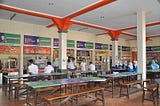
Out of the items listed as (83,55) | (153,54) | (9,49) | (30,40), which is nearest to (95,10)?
(30,40)

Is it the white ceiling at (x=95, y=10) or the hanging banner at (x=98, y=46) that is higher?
the white ceiling at (x=95, y=10)

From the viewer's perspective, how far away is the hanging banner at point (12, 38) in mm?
8991

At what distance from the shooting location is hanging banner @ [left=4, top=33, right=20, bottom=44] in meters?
A: 8.99

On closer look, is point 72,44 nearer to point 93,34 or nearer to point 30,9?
point 93,34

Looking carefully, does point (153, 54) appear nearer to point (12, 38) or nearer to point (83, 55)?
point (83, 55)

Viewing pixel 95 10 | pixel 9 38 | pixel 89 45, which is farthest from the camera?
pixel 89 45

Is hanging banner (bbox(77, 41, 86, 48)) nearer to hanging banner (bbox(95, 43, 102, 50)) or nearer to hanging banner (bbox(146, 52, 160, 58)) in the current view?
hanging banner (bbox(95, 43, 102, 50))

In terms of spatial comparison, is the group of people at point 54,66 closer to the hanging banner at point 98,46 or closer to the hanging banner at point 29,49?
the hanging banner at point 29,49

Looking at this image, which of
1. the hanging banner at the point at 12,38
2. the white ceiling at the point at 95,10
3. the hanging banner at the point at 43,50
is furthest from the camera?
the hanging banner at the point at 43,50

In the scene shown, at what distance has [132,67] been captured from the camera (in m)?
9.57

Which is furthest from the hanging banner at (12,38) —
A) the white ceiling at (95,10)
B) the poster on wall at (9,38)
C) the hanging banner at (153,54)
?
the hanging banner at (153,54)

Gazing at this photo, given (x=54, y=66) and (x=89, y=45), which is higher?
(x=89, y=45)

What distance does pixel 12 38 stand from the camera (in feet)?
30.1

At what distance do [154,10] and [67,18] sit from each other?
13.5 ft
